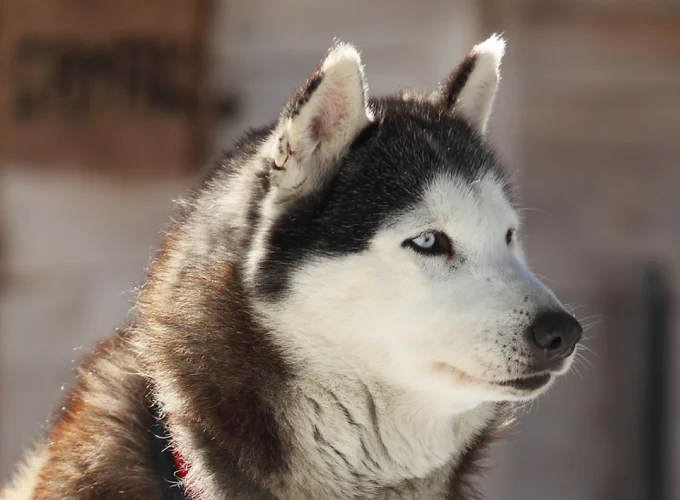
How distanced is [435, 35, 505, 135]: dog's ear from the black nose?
794mm

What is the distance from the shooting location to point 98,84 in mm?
5793

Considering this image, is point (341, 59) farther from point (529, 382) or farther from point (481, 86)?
point (529, 382)

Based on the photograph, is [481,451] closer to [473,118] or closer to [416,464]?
[416,464]

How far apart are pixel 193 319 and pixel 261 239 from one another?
0.25m

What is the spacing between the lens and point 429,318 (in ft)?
7.79

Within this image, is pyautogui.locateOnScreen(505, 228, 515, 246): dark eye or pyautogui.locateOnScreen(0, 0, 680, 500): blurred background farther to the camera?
pyautogui.locateOnScreen(0, 0, 680, 500): blurred background

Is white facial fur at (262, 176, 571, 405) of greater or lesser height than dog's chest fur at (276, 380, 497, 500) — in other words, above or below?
above

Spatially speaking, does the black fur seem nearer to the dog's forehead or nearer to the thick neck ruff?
the dog's forehead

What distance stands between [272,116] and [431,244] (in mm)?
3670

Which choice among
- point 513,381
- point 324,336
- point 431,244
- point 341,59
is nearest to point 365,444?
point 324,336

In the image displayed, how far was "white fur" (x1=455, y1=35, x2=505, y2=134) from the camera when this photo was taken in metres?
2.92

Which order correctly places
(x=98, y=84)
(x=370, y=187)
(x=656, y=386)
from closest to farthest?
(x=370, y=187), (x=98, y=84), (x=656, y=386)

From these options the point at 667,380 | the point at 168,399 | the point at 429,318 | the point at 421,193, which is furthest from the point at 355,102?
the point at 667,380

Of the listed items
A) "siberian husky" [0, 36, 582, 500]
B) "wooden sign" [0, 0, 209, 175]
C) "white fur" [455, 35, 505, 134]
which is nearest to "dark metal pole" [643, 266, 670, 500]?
"wooden sign" [0, 0, 209, 175]
